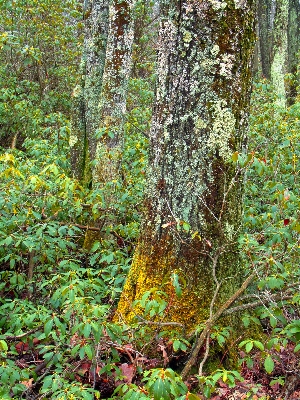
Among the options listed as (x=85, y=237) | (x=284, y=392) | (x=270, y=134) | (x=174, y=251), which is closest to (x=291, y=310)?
(x=284, y=392)

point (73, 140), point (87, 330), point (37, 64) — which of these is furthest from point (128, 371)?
point (37, 64)

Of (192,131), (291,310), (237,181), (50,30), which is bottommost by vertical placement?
(291,310)

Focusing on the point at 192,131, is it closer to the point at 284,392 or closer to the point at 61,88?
the point at 284,392

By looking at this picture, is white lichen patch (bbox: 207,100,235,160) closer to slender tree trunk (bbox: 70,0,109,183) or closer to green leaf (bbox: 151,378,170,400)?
green leaf (bbox: 151,378,170,400)

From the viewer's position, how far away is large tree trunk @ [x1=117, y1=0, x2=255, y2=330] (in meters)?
2.99

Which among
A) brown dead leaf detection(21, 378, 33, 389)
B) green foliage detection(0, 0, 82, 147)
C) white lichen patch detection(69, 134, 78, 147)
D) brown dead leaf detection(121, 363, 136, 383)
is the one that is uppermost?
green foliage detection(0, 0, 82, 147)

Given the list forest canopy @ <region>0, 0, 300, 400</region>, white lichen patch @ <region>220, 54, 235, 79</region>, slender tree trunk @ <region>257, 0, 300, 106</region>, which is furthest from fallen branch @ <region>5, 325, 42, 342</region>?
slender tree trunk @ <region>257, 0, 300, 106</region>

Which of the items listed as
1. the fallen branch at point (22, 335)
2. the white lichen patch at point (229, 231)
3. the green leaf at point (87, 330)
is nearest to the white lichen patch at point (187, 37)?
the white lichen patch at point (229, 231)

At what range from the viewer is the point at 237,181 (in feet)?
10.2

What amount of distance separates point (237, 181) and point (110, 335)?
129 centimetres

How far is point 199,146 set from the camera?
302cm

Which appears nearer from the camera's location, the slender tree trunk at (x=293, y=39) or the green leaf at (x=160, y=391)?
the green leaf at (x=160, y=391)

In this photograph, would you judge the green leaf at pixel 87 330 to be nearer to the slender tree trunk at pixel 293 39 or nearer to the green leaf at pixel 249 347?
the green leaf at pixel 249 347

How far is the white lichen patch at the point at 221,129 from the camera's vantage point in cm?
300
